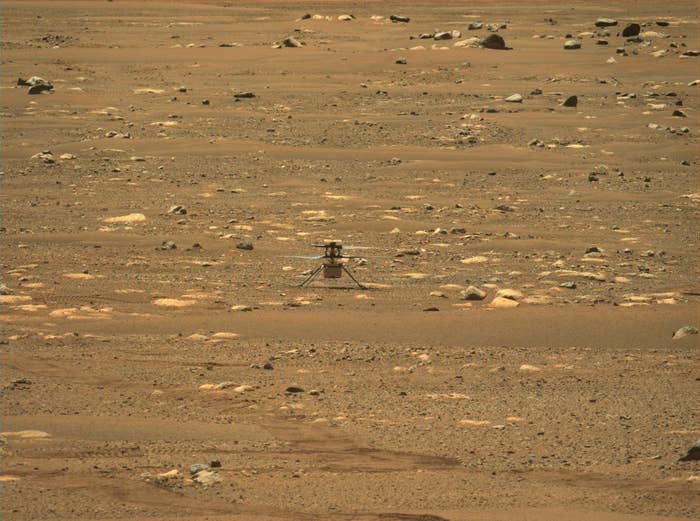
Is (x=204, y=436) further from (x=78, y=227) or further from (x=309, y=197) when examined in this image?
(x=309, y=197)

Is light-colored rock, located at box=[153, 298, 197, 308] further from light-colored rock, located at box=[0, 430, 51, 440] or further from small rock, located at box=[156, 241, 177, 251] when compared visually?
light-colored rock, located at box=[0, 430, 51, 440]

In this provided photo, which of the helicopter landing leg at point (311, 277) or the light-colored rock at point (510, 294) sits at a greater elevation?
the light-colored rock at point (510, 294)

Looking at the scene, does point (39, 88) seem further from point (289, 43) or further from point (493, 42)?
point (493, 42)

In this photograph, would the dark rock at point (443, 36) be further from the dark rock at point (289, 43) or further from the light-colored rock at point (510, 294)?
the light-colored rock at point (510, 294)

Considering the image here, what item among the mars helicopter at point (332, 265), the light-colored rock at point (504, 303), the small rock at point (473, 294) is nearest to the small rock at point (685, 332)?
the light-colored rock at point (504, 303)

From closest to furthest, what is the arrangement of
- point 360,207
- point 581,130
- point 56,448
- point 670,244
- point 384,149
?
point 56,448 → point 670,244 → point 360,207 → point 384,149 → point 581,130

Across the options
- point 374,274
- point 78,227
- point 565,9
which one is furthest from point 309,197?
point 565,9
